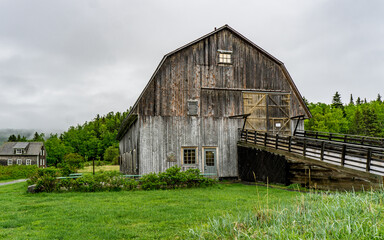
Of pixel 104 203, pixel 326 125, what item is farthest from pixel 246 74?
pixel 326 125

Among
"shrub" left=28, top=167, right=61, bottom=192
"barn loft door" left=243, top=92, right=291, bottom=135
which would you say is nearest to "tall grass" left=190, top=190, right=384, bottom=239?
"shrub" left=28, top=167, right=61, bottom=192

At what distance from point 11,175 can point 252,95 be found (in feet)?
98.8

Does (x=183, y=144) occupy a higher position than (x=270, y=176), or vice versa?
(x=183, y=144)

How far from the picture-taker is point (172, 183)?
1549cm

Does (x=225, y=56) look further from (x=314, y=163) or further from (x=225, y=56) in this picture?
(x=314, y=163)

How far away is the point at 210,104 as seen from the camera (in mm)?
19750

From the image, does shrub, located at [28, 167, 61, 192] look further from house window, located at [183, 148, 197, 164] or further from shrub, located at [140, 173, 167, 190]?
house window, located at [183, 148, 197, 164]

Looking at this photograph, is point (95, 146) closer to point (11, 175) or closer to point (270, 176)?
point (11, 175)

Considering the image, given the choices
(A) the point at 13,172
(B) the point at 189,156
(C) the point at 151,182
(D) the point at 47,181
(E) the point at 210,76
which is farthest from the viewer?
(A) the point at 13,172

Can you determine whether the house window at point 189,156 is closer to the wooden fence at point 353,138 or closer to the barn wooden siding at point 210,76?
the barn wooden siding at point 210,76

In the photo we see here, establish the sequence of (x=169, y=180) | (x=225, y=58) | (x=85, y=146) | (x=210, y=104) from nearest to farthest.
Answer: (x=169, y=180), (x=210, y=104), (x=225, y=58), (x=85, y=146)

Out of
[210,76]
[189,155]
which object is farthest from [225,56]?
[189,155]

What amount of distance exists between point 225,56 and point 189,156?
6579 millimetres

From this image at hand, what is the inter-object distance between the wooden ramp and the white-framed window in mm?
2789
